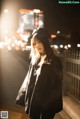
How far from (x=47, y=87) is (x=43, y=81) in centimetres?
8

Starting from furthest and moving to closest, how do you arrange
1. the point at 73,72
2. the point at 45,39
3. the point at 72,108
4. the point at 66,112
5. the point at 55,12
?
1. the point at 55,12
2. the point at 73,72
3. the point at 66,112
4. the point at 72,108
5. the point at 45,39

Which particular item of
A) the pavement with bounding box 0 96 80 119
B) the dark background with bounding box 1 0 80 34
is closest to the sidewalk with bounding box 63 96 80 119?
the pavement with bounding box 0 96 80 119

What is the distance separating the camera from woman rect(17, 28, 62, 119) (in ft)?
9.38

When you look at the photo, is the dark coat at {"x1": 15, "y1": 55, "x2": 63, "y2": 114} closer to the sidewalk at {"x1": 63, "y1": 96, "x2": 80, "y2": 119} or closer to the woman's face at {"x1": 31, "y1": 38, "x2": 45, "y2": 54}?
→ the woman's face at {"x1": 31, "y1": 38, "x2": 45, "y2": 54}

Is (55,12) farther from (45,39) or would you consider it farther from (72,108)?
(45,39)

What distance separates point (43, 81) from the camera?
286 cm

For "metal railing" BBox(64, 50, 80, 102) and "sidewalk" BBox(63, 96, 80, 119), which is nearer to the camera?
"sidewalk" BBox(63, 96, 80, 119)

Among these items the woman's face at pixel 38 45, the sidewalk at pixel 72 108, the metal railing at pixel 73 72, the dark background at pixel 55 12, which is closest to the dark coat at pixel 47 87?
the woman's face at pixel 38 45

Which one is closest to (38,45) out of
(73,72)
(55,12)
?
(73,72)

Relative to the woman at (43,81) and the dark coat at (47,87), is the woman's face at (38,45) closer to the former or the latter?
the woman at (43,81)

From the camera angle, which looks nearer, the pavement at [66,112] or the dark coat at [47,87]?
the dark coat at [47,87]

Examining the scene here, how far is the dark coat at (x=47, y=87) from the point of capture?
9.36 feet

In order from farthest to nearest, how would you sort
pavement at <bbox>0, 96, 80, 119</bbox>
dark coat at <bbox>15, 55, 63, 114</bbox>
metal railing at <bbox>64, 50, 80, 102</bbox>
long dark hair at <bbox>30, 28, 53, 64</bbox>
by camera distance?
metal railing at <bbox>64, 50, 80, 102</bbox>
pavement at <bbox>0, 96, 80, 119</bbox>
long dark hair at <bbox>30, 28, 53, 64</bbox>
dark coat at <bbox>15, 55, 63, 114</bbox>

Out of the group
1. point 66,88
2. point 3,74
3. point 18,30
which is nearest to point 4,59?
point 3,74
